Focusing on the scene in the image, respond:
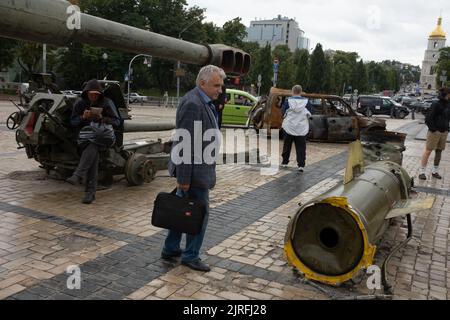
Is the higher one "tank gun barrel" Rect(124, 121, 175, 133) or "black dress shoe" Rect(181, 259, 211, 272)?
"tank gun barrel" Rect(124, 121, 175, 133)

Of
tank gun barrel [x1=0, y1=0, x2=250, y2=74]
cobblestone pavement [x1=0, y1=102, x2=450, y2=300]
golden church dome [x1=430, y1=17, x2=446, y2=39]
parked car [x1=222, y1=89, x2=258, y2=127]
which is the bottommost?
cobblestone pavement [x1=0, y1=102, x2=450, y2=300]

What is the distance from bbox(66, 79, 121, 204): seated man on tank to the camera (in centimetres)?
635

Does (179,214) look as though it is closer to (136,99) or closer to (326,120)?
(326,120)

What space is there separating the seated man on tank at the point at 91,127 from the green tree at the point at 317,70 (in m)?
67.9

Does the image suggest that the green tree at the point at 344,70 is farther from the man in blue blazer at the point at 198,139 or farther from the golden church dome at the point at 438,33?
the man in blue blazer at the point at 198,139

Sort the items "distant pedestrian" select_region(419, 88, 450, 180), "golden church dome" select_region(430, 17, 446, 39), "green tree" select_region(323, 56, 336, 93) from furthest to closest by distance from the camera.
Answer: "golden church dome" select_region(430, 17, 446, 39), "green tree" select_region(323, 56, 336, 93), "distant pedestrian" select_region(419, 88, 450, 180)

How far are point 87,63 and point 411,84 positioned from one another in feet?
566

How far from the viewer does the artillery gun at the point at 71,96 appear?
3355 millimetres

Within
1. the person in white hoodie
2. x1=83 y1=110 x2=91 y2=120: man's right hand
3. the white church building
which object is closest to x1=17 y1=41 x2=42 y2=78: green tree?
the person in white hoodie

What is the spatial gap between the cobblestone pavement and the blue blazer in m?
0.89

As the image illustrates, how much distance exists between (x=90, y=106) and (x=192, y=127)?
9.14ft

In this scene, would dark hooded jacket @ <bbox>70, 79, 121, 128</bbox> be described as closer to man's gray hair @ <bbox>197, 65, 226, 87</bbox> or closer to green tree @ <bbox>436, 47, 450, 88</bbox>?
man's gray hair @ <bbox>197, 65, 226, 87</bbox>
